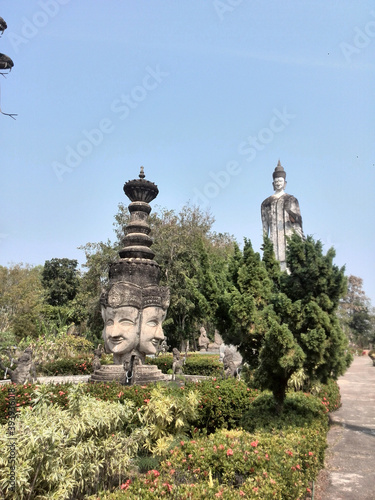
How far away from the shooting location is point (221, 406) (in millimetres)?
7223

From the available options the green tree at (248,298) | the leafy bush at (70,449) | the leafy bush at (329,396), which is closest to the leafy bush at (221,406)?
the green tree at (248,298)

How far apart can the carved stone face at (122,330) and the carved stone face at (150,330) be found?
0.19 m

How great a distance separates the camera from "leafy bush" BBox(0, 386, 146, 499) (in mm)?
3627

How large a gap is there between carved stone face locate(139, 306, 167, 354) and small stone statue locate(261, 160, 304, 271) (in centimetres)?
1451

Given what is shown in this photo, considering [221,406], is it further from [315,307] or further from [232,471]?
[232,471]

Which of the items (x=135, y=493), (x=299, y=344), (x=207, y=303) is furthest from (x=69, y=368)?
(x=135, y=493)

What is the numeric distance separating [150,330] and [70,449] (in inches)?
243

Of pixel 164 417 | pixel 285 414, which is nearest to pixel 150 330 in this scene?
pixel 285 414

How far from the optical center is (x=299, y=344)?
20.6 ft

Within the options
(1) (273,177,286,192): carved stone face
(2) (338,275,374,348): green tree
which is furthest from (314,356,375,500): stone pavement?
(2) (338,275,374,348): green tree

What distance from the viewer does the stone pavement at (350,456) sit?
5027 mm

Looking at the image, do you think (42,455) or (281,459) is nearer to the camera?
(42,455)

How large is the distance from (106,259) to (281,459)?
2524cm

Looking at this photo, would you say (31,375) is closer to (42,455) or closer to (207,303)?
(207,303)
